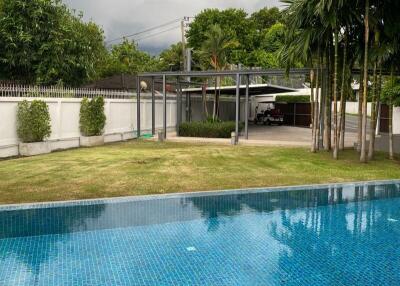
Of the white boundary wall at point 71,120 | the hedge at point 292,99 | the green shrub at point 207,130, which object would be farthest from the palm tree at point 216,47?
the hedge at point 292,99

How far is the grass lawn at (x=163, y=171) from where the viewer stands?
340 inches

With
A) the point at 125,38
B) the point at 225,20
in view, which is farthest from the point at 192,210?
the point at 125,38

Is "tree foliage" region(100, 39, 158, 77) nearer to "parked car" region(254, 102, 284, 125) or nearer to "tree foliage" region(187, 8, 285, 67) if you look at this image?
"tree foliage" region(187, 8, 285, 67)

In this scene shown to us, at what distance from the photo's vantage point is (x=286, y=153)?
14.5 metres

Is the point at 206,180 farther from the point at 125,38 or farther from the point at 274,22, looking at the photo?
the point at 125,38

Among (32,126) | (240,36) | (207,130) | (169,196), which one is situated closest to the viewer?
(169,196)

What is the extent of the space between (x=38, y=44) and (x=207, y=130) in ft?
31.9

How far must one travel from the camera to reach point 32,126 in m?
13.5

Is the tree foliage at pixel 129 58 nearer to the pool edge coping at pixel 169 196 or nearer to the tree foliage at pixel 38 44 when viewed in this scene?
the tree foliage at pixel 38 44

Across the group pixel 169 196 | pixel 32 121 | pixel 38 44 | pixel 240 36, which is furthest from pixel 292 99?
pixel 169 196

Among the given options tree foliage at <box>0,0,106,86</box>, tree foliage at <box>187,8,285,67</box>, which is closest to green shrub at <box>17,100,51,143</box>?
tree foliage at <box>0,0,106,86</box>

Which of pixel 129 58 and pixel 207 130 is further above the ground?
pixel 129 58

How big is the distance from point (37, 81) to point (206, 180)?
15.8 metres

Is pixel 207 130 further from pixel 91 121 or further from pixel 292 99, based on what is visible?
pixel 292 99
